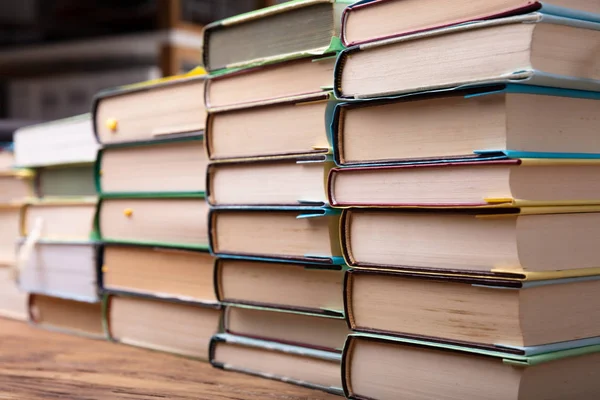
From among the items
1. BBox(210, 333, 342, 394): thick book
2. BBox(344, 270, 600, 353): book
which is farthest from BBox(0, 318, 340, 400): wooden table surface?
BBox(344, 270, 600, 353): book

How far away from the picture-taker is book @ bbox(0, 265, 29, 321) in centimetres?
149

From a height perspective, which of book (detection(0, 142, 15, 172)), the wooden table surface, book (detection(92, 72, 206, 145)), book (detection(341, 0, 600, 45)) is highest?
book (detection(341, 0, 600, 45))

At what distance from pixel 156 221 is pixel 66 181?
0.94ft

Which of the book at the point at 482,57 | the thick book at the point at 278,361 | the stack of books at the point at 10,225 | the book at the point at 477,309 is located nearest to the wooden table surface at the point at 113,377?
the thick book at the point at 278,361

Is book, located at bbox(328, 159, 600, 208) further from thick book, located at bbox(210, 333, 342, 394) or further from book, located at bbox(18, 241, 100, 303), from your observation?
book, located at bbox(18, 241, 100, 303)

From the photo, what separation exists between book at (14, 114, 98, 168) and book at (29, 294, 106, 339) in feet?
0.78

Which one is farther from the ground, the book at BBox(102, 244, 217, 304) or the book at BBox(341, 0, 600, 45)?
the book at BBox(341, 0, 600, 45)

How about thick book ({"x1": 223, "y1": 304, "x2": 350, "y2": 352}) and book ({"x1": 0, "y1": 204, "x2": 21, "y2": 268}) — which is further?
book ({"x1": 0, "y1": 204, "x2": 21, "y2": 268})

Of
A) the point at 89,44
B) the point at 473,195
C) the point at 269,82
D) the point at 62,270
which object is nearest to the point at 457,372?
the point at 473,195

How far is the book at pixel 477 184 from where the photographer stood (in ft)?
2.40

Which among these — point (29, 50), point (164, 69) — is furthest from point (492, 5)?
point (29, 50)

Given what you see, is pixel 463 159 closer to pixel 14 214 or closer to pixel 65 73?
pixel 14 214

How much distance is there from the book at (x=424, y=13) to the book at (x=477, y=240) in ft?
0.58

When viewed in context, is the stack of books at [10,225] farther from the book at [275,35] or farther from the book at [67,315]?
the book at [275,35]
